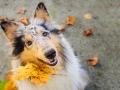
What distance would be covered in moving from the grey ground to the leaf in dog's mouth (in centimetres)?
103

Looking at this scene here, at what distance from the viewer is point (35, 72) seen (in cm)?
244

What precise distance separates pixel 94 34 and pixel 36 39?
1.78m

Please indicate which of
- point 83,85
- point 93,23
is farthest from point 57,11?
point 83,85

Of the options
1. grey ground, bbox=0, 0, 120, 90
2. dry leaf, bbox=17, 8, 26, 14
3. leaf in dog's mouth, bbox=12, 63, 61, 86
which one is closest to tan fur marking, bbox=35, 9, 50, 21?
leaf in dog's mouth, bbox=12, 63, 61, 86

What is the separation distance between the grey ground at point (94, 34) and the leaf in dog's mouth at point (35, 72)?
1033 millimetres

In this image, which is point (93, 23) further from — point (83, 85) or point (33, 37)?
point (33, 37)

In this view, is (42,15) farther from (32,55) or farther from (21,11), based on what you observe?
(21,11)

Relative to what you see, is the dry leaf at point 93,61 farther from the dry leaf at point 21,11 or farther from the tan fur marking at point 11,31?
the dry leaf at point 21,11

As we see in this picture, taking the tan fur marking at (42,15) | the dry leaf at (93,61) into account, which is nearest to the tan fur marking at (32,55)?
the tan fur marking at (42,15)

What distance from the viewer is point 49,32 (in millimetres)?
2496

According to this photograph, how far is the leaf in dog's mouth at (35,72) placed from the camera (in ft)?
7.89

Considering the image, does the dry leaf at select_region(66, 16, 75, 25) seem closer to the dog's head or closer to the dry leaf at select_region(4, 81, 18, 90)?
the dry leaf at select_region(4, 81, 18, 90)

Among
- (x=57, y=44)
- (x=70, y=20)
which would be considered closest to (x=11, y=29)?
(x=57, y=44)

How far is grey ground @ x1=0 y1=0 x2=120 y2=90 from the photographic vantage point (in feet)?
11.4
